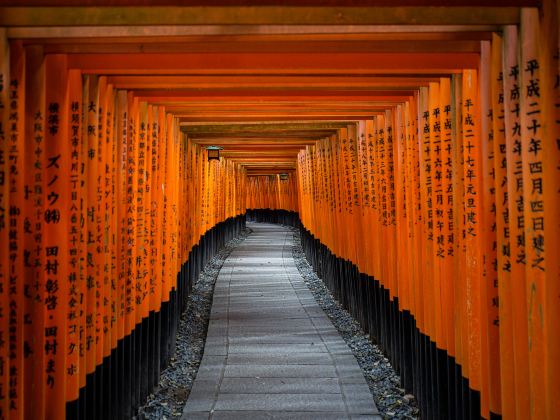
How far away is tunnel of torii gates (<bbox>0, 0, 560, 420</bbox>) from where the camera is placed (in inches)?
117

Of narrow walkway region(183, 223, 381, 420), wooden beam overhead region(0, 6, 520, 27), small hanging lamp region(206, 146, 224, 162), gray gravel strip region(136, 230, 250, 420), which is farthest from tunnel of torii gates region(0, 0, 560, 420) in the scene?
small hanging lamp region(206, 146, 224, 162)

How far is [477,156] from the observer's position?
3.76 meters

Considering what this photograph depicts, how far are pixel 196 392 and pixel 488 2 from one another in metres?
4.48

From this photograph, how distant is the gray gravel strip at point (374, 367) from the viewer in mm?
5609

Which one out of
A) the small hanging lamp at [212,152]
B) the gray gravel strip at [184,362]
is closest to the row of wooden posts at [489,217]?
the gray gravel strip at [184,362]

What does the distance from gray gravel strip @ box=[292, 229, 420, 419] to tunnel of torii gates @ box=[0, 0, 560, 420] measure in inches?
10.2

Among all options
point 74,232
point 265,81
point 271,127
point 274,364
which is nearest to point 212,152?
point 271,127

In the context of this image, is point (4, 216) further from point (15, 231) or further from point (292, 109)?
point (292, 109)

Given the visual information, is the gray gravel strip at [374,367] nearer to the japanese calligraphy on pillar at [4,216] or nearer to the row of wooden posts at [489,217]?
the row of wooden posts at [489,217]

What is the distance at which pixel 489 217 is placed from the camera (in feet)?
11.5

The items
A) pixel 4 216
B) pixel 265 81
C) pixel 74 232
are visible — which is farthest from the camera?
pixel 265 81

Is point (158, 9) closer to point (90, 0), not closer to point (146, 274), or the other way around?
point (90, 0)

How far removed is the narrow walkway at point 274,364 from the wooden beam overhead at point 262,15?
139 inches

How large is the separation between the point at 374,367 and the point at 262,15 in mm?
4888
